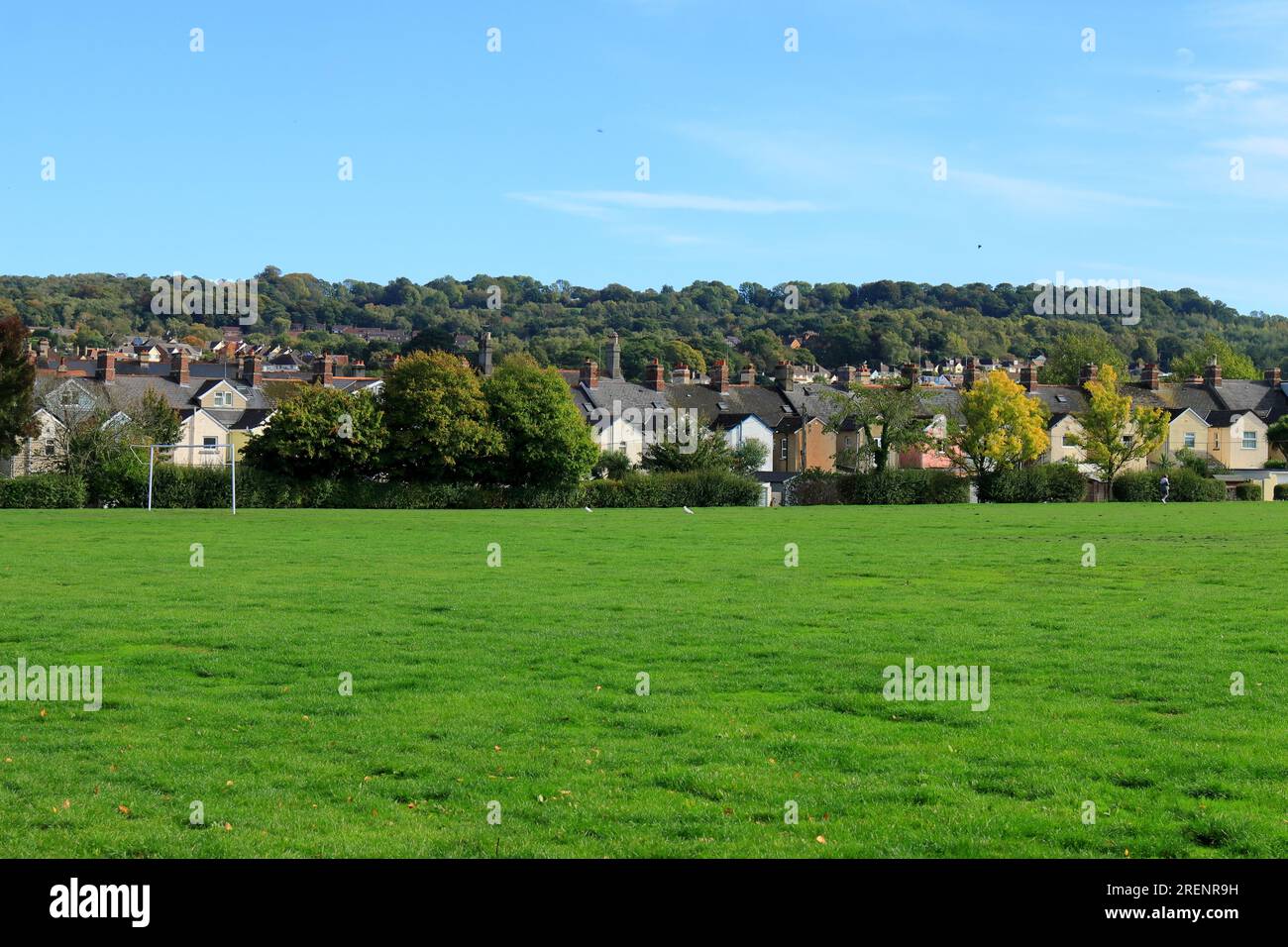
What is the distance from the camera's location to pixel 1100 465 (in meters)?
98.8

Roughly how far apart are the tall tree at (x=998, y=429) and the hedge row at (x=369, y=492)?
2004cm

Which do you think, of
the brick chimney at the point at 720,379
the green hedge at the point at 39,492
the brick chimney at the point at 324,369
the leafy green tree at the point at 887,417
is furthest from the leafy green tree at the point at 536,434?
the brick chimney at the point at 720,379

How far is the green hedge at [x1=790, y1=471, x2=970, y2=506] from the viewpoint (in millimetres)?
80438

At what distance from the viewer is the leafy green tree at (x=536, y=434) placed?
72688 mm

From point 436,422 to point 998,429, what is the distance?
Result: 3941 centimetres

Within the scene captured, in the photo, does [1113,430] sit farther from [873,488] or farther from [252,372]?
[252,372]

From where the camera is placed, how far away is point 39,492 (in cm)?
6344

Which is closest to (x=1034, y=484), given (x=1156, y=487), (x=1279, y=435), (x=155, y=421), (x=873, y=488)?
(x=1156, y=487)

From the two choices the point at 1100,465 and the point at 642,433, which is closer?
the point at 1100,465

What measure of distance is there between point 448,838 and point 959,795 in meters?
3.80

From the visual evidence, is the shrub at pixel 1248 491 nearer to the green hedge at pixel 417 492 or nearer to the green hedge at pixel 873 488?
the green hedge at pixel 873 488

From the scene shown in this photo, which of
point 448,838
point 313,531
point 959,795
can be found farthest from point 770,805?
point 313,531

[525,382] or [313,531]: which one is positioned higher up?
[525,382]
